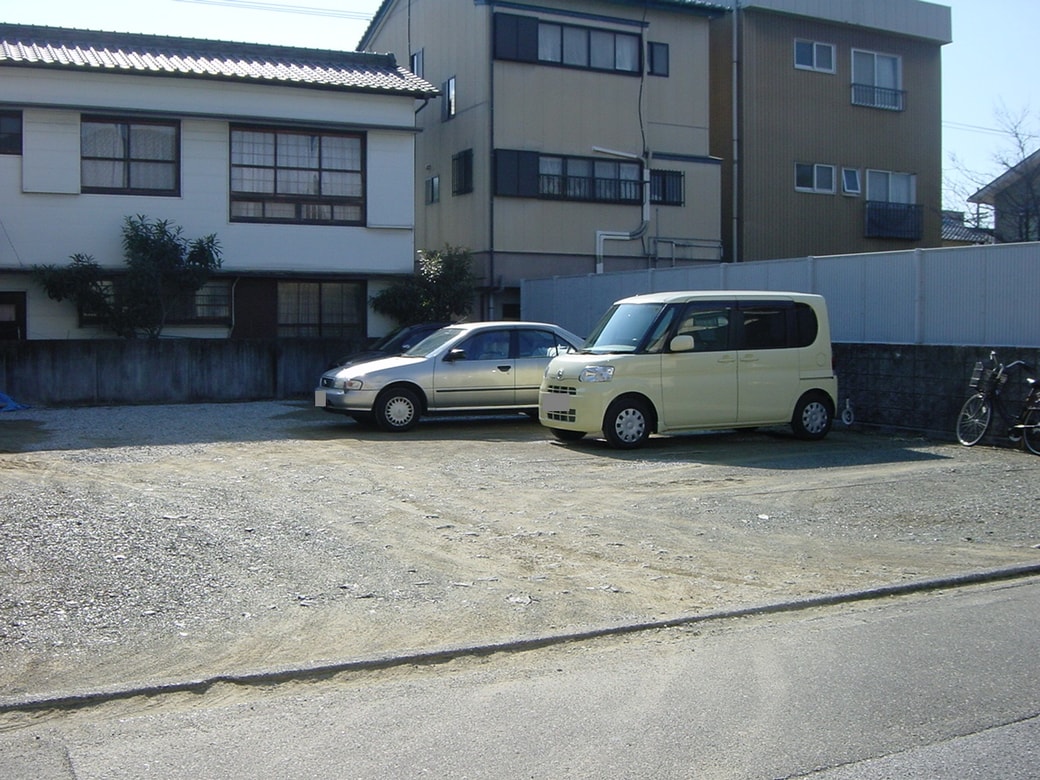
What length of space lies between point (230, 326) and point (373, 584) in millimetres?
17549

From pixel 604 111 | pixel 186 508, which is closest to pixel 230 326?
pixel 604 111

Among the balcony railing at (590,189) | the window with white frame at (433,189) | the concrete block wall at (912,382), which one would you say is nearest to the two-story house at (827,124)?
the balcony railing at (590,189)

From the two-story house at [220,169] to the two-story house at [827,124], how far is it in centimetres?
929

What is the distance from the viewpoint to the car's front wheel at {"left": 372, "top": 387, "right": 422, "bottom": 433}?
1691 centimetres

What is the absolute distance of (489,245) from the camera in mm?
26750

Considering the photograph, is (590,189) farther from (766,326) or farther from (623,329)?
(623,329)

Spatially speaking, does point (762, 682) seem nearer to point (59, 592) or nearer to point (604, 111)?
point (59, 592)

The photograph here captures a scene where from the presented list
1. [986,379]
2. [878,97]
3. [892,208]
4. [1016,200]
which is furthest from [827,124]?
[986,379]

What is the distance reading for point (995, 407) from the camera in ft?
48.6

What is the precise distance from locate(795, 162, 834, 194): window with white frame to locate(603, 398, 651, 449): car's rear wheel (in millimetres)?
17822

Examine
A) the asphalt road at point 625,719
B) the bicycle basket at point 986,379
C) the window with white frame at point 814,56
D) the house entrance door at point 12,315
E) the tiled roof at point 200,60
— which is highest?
the window with white frame at point 814,56

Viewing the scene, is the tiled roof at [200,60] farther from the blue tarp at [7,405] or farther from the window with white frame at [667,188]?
the blue tarp at [7,405]

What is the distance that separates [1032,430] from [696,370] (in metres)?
4.20

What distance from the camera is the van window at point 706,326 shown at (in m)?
15.1
